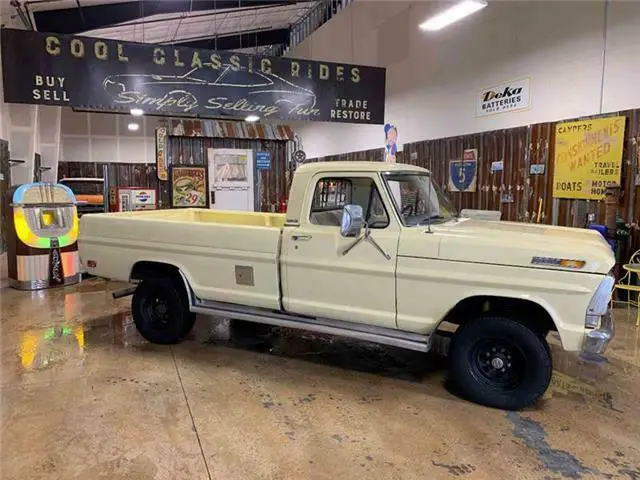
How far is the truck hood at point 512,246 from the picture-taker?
335 centimetres

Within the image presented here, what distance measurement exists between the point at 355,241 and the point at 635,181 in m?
4.93

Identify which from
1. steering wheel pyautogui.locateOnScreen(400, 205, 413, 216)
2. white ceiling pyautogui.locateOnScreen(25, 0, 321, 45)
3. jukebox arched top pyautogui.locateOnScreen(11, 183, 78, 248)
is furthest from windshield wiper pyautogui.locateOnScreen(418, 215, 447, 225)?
white ceiling pyautogui.locateOnScreen(25, 0, 321, 45)

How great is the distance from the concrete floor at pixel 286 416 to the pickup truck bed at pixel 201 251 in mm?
744

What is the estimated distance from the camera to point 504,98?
Answer: 29.0ft

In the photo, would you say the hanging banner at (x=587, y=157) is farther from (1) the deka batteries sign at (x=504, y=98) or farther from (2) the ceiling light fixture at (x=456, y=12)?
(2) the ceiling light fixture at (x=456, y=12)

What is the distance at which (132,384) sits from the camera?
13.6 feet

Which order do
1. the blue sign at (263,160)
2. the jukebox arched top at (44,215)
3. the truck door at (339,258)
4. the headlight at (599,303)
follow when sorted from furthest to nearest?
the blue sign at (263,160), the jukebox arched top at (44,215), the truck door at (339,258), the headlight at (599,303)

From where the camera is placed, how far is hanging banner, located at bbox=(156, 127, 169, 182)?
12.0 m

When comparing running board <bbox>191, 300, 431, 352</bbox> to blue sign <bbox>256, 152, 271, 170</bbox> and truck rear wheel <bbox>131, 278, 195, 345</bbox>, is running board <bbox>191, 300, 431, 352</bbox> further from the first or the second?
blue sign <bbox>256, 152, 271, 170</bbox>

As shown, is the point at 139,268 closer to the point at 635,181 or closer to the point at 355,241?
the point at 355,241

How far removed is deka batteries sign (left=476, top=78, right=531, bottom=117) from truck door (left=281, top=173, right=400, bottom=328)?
Answer: 570 cm

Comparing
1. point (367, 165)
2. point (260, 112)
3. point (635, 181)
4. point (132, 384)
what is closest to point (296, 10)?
point (260, 112)

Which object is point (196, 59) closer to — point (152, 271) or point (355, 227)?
point (152, 271)

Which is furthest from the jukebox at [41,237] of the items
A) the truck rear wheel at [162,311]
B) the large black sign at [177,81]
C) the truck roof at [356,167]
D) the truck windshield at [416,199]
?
the truck windshield at [416,199]
